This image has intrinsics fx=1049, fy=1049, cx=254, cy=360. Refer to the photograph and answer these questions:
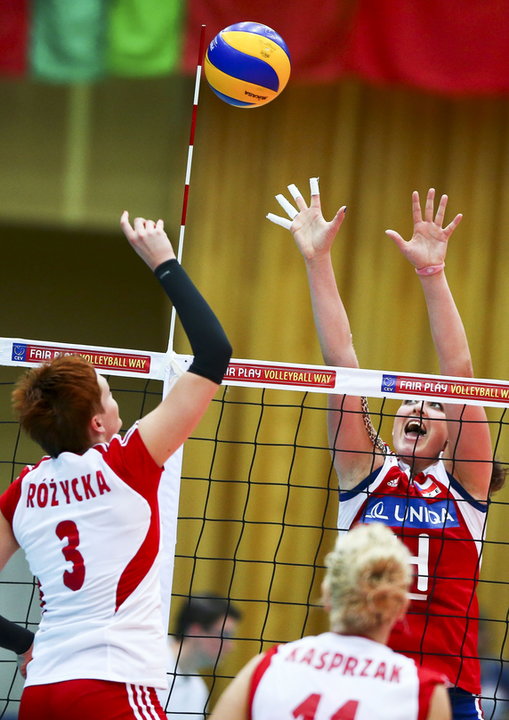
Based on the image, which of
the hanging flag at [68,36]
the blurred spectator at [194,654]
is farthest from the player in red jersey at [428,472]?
the hanging flag at [68,36]

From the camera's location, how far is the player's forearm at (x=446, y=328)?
4078mm

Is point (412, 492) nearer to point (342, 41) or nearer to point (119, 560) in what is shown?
point (119, 560)

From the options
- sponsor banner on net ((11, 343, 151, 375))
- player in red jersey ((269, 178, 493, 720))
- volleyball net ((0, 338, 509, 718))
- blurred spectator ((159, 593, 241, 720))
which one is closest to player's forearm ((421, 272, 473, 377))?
player in red jersey ((269, 178, 493, 720))

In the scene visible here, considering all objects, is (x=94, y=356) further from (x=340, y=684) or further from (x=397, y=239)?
(x=340, y=684)

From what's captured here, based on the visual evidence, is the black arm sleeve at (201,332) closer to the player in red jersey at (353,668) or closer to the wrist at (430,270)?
the player in red jersey at (353,668)

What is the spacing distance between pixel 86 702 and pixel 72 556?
0.38 meters

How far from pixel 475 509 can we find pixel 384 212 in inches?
136

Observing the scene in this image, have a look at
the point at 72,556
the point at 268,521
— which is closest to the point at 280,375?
the point at 72,556

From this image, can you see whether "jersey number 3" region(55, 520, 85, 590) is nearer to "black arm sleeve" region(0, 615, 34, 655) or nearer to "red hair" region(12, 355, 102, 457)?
"red hair" region(12, 355, 102, 457)

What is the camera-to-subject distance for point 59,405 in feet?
9.63

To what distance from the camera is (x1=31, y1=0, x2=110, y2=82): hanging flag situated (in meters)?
6.91

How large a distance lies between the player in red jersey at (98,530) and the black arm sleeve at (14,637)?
338mm

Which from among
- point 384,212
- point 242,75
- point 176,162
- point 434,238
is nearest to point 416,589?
point 434,238

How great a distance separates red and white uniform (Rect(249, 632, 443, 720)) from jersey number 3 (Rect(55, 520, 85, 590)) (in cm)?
62
